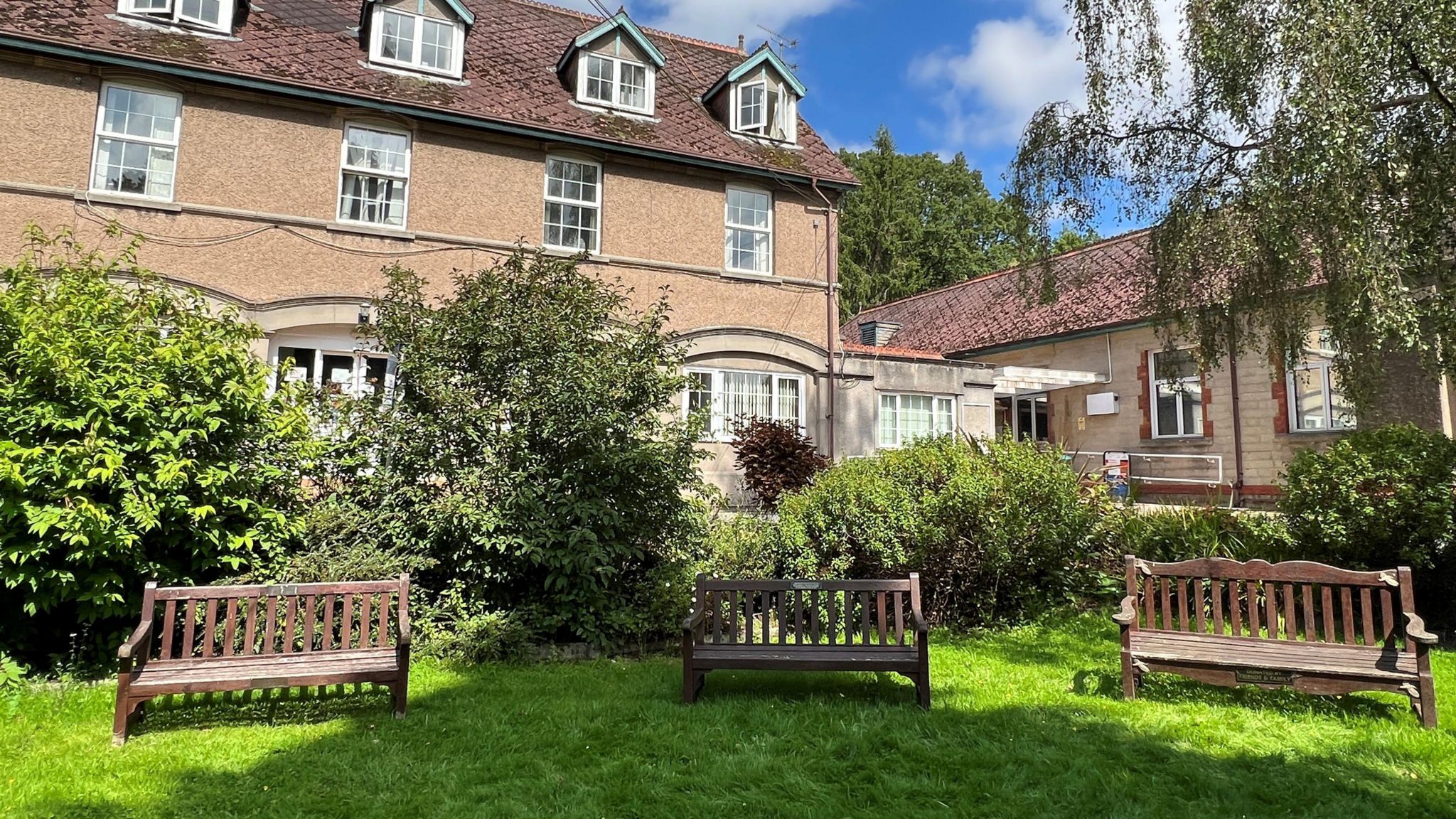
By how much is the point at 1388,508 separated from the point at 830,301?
949cm

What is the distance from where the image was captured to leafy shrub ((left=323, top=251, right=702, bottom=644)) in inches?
278

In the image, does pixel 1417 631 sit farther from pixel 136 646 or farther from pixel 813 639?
pixel 136 646

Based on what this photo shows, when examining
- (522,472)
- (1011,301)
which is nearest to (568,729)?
(522,472)

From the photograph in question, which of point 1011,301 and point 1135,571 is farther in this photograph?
point 1011,301

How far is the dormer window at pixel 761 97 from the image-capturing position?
15.6 meters

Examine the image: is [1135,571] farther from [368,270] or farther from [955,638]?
[368,270]

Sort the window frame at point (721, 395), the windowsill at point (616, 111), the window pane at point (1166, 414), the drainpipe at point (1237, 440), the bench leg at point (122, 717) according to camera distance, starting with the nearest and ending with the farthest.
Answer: the bench leg at point (122, 717) → the window frame at point (721, 395) → the windowsill at point (616, 111) → the drainpipe at point (1237, 440) → the window pane at point (1166, 414)

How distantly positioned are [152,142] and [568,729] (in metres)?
11.2

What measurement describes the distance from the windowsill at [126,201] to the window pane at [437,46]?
180 inches

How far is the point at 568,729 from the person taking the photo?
5051 millimetres

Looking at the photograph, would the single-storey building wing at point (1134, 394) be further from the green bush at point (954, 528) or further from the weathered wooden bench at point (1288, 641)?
the weathered wooden bench at point (1288, 641)

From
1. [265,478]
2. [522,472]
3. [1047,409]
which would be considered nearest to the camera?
[265,478]

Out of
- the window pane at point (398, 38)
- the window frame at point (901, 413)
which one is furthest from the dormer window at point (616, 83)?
the window frame at point (901, 413)

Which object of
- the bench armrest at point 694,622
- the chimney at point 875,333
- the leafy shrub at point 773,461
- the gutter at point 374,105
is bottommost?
the bench armrest at point 694,622
